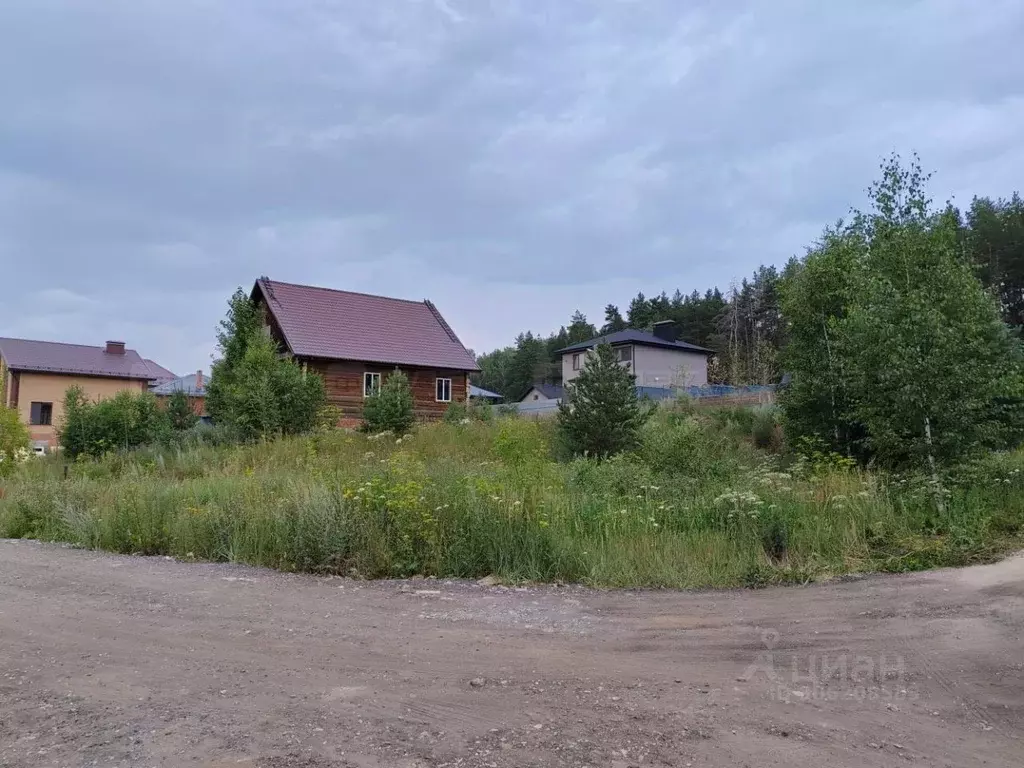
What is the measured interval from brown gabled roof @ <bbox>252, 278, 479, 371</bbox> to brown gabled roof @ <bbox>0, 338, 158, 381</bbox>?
837 inches

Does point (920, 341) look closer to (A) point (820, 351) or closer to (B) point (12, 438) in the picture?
(A) point (820, 351)

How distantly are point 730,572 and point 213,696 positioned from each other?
496cm

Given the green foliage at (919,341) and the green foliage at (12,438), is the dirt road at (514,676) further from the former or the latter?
the green foliage at (12,438)

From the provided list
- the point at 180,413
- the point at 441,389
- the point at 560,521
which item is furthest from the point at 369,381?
the point at 560,521

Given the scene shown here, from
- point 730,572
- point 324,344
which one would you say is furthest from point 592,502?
point 324,344

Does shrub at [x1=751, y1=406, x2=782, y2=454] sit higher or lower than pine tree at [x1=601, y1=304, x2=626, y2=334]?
lower

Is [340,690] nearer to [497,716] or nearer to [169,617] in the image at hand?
[497,716]

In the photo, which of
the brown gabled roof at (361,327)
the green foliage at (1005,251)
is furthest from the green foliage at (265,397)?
the green foliage at (1005,251)

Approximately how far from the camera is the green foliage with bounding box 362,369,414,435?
21.7 m

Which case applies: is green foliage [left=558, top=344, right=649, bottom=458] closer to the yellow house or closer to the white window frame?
the white window frame

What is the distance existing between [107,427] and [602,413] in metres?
15.8

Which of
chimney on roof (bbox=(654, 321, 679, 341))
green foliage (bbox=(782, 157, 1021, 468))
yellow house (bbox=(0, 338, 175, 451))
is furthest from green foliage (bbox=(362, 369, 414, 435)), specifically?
chimney on roof (bbox=(654, 321, 679, 341))

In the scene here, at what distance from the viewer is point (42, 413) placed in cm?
4544

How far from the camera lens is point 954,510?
360 inches
